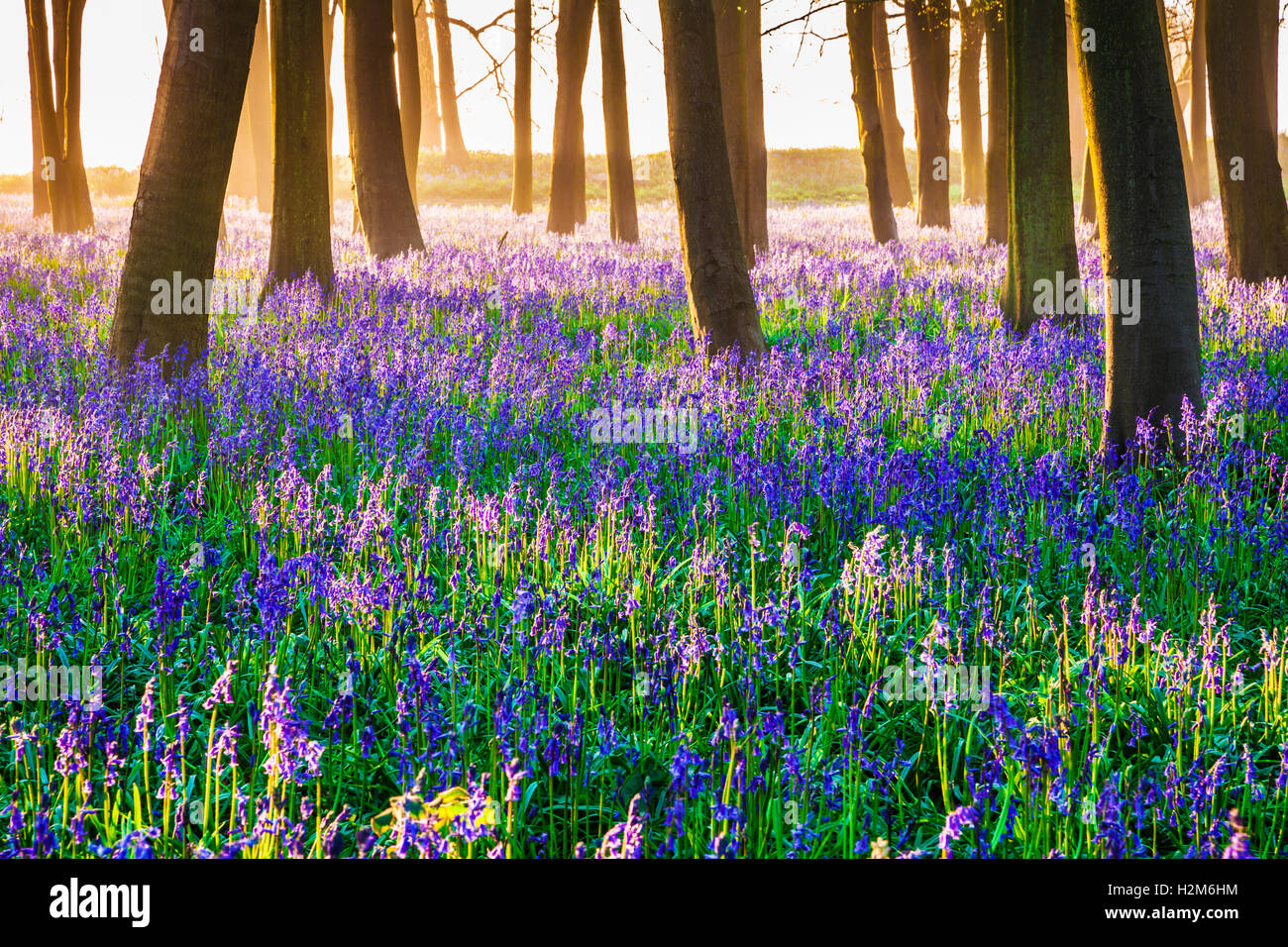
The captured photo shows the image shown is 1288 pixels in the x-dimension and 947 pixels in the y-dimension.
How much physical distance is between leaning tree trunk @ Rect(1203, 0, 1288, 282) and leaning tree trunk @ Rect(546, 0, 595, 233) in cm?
1241

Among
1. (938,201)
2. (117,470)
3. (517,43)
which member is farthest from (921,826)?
(517,43)

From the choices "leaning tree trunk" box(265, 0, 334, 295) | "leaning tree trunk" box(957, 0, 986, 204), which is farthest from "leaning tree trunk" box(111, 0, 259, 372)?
"leaning tree trunk" box(957, 0, 986, 204)

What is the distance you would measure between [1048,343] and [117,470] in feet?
21.6

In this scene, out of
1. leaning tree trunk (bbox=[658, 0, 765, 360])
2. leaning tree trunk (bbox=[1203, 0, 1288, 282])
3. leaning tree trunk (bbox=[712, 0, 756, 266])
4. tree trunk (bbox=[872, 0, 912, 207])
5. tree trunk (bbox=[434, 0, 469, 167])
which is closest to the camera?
leaning tree trunk (bbox=[658, 0, 765, 360])

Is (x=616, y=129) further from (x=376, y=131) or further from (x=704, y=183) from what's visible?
(x=704, y=183)

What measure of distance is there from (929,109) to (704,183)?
17.1 m

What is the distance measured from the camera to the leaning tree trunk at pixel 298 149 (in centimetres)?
1012

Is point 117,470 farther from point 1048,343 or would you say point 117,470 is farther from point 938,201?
point 938,201

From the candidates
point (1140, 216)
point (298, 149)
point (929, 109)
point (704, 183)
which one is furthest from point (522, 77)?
point (1140, 216)

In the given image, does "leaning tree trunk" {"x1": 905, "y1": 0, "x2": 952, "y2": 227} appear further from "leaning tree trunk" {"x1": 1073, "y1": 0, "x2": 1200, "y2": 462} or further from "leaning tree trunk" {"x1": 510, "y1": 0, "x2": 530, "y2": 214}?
"leaning tree trunk" {"x1": 1073, "y1": 0, "x2": 1200, "y2": 462}

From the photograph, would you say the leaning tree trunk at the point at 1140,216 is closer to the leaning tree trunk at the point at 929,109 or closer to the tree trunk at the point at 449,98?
the leaning tree trunk at the point at 929,109

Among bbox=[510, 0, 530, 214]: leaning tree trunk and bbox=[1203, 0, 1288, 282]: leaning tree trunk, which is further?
bbox=[510, 0, 530, 214]: leaning tree trunk

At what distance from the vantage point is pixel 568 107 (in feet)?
65.2

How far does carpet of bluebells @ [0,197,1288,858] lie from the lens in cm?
242
